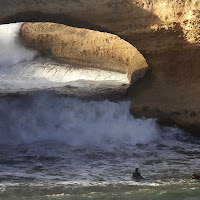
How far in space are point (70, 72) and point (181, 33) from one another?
819 centimetres

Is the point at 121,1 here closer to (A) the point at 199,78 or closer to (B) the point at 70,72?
(A) the point at 199,78

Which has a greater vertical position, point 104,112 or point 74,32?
point 74,32

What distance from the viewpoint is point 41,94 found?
13328 millimetres

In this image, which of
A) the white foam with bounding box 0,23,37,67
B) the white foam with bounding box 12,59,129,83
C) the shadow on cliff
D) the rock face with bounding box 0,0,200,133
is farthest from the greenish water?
the white foam with bounding box 0,23,37,67

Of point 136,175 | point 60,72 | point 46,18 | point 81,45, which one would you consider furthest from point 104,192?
point 81,45

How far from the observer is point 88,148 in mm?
10867

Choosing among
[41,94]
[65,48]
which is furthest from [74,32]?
[41,94]

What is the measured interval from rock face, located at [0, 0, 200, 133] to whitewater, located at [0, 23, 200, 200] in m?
0.48

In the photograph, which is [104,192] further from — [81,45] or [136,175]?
[81,45]

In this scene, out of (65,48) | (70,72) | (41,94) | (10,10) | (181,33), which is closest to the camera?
(10,10)

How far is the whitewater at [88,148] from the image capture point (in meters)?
7.54

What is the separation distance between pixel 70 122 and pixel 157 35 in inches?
122

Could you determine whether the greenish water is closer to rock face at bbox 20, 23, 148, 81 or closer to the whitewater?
the whitewater

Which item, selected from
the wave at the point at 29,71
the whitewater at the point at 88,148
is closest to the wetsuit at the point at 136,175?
the whitewater at the point at 88,148
